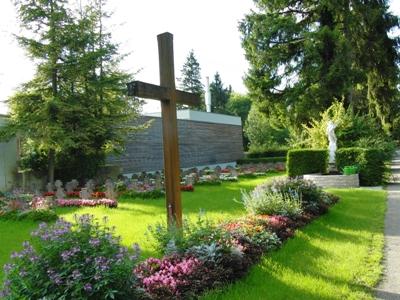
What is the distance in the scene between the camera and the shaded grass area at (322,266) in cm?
469

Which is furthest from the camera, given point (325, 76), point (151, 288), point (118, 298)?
point (325, 76)

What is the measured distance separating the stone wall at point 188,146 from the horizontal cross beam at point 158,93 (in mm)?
17339

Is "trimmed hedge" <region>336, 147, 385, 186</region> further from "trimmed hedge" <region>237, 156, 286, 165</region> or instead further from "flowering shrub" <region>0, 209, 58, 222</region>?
"trimmed hedge" <region>237, 156, 286, 165</region>

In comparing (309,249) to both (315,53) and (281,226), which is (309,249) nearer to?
(281,226)

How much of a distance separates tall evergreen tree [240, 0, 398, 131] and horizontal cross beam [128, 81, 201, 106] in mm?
18936

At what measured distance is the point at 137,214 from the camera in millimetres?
10836

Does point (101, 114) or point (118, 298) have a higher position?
point (101, 114)

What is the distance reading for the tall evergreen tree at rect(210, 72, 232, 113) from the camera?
82300 mm

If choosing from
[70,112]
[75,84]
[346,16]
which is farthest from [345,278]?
[346,16]

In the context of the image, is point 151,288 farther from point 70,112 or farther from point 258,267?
point 70,112

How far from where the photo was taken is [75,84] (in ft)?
66.4

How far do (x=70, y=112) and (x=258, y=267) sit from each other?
14.7m

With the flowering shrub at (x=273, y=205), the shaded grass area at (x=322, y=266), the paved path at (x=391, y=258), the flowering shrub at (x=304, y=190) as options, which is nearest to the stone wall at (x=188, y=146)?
the flowering shrub at (x=304, y=190)

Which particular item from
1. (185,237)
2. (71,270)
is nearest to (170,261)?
(185,237)
